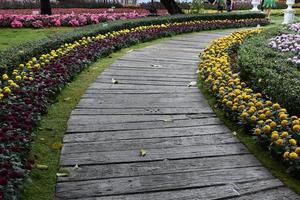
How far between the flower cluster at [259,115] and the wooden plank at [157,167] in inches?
10.8

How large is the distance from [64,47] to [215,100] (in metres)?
3.89

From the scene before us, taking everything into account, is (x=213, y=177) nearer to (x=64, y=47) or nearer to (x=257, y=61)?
(x=257, y=61)

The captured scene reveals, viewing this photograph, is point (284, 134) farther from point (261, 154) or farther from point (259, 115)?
point (259, 115)

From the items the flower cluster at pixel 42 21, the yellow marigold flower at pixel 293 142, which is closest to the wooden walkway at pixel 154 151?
the yellow marigold flower at pixel 293 142

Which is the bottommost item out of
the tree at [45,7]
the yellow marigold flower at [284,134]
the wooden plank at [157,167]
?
the wooden plank at [157,167]

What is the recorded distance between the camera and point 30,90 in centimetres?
532

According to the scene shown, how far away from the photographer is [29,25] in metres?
15.8

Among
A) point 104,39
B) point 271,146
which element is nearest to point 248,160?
point 271,146

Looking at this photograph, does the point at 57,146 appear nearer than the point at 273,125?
No

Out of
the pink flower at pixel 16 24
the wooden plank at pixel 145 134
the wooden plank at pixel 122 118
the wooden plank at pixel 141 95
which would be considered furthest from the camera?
the pink flower at pixel 16 24

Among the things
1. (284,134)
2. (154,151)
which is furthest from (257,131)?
(154,151)

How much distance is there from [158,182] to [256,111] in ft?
5.25

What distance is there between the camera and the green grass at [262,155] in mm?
3773

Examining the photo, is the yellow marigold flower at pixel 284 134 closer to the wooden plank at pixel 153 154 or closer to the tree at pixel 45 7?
the wooden plank at pixel 153 154
